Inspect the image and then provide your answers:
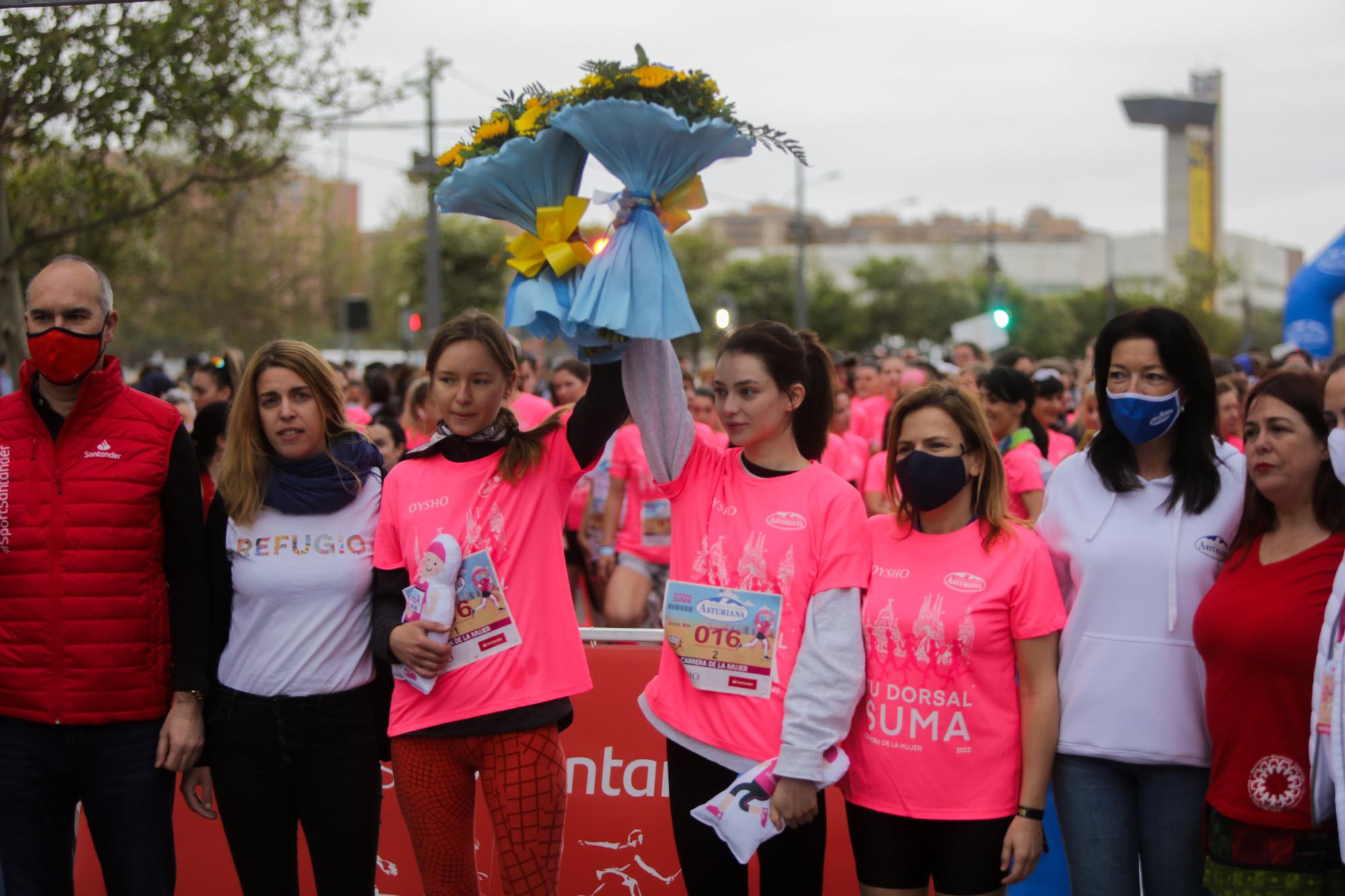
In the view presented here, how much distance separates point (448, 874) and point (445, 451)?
1.12 m

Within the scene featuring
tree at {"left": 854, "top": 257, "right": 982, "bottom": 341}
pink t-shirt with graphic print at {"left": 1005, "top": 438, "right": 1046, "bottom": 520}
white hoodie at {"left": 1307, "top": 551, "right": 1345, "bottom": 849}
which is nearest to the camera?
white hoodie at {"left": 1307, "top": 551, "right": 1345, "bottom": 849}

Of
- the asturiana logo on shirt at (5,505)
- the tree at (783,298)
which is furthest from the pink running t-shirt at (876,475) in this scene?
the tree at (783,298)

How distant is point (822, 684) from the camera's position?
2.97 metres

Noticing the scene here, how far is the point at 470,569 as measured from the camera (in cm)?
329

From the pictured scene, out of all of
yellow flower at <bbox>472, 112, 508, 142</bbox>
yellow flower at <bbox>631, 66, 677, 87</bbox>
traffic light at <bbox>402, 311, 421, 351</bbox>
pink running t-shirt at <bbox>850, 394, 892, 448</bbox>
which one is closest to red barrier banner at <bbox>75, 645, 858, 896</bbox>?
yellow flower at <bbox>472, 112, 508, 142</bbox>

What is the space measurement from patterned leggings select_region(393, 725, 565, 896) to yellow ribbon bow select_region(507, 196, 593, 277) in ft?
3.95

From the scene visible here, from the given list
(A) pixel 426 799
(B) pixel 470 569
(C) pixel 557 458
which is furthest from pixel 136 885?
(C) pixel 557 458

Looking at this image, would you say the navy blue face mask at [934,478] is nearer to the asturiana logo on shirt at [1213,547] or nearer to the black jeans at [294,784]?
the asturiana logo on shirt at [1213,547]

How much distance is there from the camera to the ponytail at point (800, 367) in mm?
3205

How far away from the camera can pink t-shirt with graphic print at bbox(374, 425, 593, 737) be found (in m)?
3.26

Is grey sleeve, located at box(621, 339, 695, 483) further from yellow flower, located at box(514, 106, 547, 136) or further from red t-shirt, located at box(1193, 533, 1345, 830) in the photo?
red t-shirt, located at box(1193, 533, 1345, 830)

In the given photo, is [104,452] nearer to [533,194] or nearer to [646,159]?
[533,194]

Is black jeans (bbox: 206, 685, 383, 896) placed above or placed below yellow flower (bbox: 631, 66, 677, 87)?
below

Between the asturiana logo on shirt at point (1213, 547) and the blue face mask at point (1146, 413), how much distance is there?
0.29 meters
